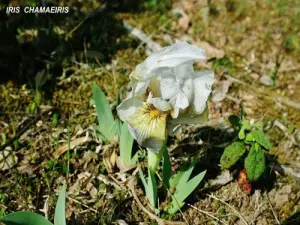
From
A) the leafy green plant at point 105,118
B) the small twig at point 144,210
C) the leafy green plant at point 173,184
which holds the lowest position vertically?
the small twig at point 144,210

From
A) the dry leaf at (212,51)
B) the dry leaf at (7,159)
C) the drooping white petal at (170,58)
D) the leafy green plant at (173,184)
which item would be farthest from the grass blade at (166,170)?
the dry leaf at (212,51)

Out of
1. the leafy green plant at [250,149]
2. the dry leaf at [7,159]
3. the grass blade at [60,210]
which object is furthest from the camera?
the dry leaf at [7,159]

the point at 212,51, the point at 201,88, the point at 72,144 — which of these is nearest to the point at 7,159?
the point at 72,144

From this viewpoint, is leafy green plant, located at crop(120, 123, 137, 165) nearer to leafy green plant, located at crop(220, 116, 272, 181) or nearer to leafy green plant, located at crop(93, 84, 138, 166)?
leafy green plant, located at crop(93, 84, 138, 166)

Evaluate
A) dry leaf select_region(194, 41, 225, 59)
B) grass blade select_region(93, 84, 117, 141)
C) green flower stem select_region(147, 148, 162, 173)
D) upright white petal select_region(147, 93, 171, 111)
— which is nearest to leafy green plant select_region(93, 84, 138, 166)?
grass blade select_region(93, 84, 117, 141)

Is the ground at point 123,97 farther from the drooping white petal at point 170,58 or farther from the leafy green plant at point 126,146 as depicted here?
the drooping white petal at point 170,58

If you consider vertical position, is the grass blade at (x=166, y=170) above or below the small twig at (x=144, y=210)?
above

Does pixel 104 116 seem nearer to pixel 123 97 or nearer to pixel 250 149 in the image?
pixel 123 97
